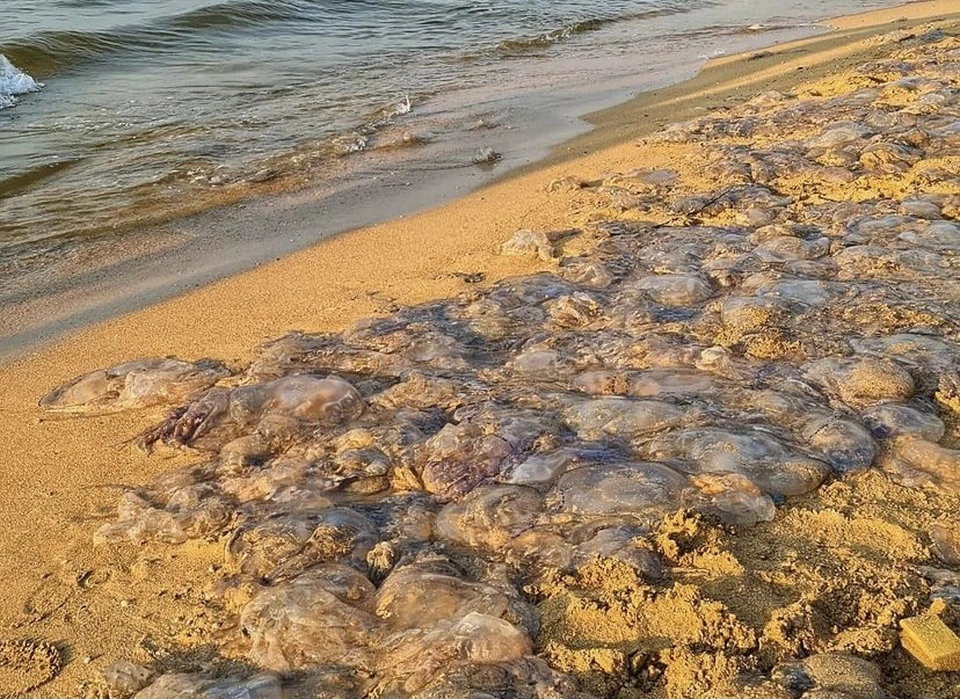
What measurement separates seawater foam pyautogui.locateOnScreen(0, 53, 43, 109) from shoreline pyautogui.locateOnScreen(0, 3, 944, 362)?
480 cm

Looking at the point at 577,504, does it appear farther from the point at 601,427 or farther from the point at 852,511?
the point at 852,511

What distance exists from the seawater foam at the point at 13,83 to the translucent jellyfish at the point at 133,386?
273 inches

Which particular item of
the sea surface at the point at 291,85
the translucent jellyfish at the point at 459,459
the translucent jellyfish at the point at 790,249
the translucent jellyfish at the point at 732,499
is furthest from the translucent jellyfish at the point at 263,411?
the sea surface at the point at 291,85

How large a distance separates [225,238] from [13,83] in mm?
5961

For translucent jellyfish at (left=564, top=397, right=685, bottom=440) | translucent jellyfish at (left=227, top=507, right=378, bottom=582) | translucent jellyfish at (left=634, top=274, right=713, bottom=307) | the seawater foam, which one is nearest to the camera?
translucent jellyfish at (left=227, top=507, right=378, bottom=582)

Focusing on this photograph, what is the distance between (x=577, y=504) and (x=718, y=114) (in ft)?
18.5

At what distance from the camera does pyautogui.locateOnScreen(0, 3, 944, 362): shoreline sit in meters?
4.34

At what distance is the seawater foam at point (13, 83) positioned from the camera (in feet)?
29.9

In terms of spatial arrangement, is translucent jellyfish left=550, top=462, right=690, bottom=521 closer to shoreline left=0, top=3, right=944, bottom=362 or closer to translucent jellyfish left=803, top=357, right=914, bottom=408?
A: translucent jellyfish left=803, top=357, right=914, bottom=408

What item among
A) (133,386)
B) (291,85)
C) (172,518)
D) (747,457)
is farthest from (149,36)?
(747,457)

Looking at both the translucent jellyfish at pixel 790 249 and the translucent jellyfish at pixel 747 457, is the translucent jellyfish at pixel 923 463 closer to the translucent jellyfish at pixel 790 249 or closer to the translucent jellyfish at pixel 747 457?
the translucent jellyfish at pixel 747 457

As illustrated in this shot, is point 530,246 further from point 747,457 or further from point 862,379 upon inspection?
point 747,457

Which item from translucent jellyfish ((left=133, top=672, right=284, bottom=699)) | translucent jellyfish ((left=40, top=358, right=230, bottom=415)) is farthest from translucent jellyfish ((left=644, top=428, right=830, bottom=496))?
translucent jellyfish ((left=40, top=358, right=230, bottom=415))

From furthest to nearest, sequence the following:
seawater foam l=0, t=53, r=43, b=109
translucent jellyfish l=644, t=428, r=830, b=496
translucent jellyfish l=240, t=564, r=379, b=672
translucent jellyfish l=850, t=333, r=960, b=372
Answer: seawater foam l=0, t=53, r=43, b=109 < translucent jellyfish l=850, t=333, r=960, b=372 < translucent jellyfish l=644, t=428, r=830, b=496 < translucent jellyfish l=240, t=564, r=379, b=672
